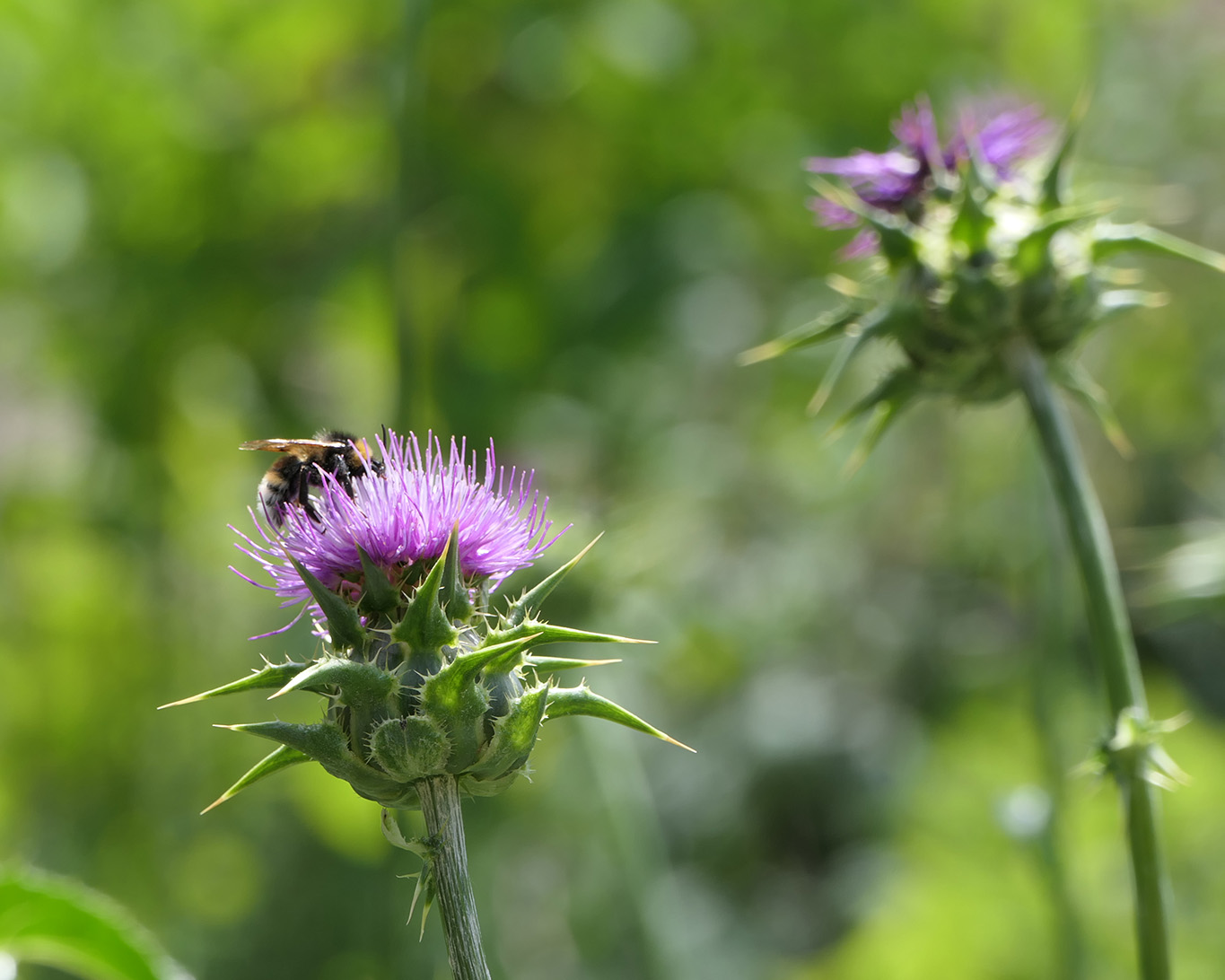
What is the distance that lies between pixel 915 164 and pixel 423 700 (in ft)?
6.02

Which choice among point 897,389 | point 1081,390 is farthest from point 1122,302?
point 897,389

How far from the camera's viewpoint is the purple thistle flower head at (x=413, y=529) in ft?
7.54

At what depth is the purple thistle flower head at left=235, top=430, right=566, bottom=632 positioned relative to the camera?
230 cm

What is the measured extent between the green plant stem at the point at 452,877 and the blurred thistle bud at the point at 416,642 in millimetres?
32

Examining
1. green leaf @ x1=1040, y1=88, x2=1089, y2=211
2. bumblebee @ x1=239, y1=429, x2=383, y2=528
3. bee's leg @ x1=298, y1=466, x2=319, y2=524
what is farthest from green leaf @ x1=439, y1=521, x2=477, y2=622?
green leaf @ x1=1040, y1=88, x2=1089, y2=211

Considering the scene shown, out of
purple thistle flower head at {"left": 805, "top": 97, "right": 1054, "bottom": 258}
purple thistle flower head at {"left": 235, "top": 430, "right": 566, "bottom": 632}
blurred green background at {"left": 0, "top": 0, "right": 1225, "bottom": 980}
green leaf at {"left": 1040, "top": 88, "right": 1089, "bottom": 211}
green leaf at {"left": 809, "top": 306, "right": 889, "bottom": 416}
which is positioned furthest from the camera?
blurred green background at {"left": 0, "top": 0, "right": 1225, "bottom": 980}

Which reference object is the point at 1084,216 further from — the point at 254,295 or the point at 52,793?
the point at 52,793

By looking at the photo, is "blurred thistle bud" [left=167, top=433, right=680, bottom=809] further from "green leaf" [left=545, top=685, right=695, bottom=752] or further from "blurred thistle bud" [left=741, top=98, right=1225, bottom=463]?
"blurred thistle bud" [left=741, top=98, right=1225, bottom=463]

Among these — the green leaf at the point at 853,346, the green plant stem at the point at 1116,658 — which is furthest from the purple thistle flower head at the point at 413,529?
the green plant stem at the point at 1116,658

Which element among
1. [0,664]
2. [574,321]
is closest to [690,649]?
[574,321]

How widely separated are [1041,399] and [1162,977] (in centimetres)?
118

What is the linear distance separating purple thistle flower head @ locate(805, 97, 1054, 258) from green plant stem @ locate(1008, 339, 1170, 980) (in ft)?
2.06

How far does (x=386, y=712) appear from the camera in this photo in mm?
2082

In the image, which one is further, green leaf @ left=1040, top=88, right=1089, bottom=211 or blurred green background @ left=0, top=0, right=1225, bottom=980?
blurred green background @ left=0, top=0, right=1225, bottom=980
